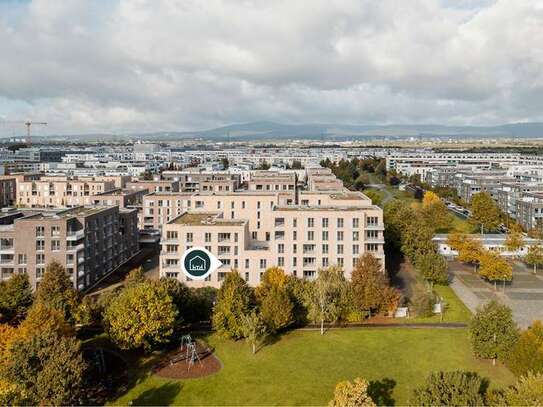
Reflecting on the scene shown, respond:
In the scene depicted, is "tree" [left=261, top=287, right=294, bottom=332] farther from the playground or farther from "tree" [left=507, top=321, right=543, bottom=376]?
"tree" [left=507, top=321, right=543, bottom=376]

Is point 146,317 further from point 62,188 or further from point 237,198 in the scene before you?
point 62,188

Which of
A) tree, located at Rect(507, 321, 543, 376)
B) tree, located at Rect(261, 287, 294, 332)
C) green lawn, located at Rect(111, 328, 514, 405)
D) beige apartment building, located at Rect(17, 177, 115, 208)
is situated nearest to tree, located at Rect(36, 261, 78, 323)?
green lawn, located at Rect(111, 328, 514, 405)

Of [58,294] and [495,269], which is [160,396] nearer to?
[58,294]

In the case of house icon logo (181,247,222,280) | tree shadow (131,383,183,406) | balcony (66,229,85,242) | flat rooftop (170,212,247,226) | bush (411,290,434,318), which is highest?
flat rooftop (170,212,247,226)

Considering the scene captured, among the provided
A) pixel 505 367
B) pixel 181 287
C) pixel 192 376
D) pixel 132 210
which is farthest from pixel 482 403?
pixel 132 210

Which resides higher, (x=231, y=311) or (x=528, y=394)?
(x=528, y=394)

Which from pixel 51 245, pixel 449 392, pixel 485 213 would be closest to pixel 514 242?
pixel 485 213
